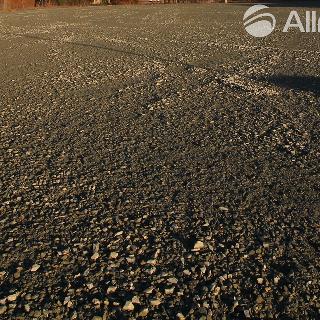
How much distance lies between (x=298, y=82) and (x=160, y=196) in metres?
6.18

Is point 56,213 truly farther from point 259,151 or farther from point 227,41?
point 227,41

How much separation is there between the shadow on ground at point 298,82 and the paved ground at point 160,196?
5 cm

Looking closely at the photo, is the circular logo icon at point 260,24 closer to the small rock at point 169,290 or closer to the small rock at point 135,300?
the small rock at point 169,290

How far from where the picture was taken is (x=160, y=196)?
4.80 metres

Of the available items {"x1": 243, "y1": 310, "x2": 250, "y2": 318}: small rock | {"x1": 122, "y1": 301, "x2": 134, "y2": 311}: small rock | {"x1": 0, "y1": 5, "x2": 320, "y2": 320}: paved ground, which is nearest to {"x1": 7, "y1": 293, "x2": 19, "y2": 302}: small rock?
{"x1": 0, "y1": 5, "x2": 320, "y2": 320}: paved ground

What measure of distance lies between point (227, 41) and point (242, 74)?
5.81 m

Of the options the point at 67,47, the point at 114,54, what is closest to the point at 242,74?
the point at 114,54

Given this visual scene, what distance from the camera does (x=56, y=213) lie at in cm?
448

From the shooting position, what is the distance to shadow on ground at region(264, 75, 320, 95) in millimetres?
9219

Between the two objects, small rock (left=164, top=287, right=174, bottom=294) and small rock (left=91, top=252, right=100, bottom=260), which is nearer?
small rock (left=164, top=287, right=174, bottom=294)

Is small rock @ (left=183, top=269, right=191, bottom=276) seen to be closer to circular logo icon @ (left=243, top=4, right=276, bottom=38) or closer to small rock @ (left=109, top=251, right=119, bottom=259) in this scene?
small rock @ (left=109, top=251, right=119, bottom=259)

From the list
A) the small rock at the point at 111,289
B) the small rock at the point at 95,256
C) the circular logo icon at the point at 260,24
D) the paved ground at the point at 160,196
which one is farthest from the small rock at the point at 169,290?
the circular logo icon at the point at 260,24

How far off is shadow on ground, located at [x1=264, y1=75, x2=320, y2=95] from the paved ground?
45mm
